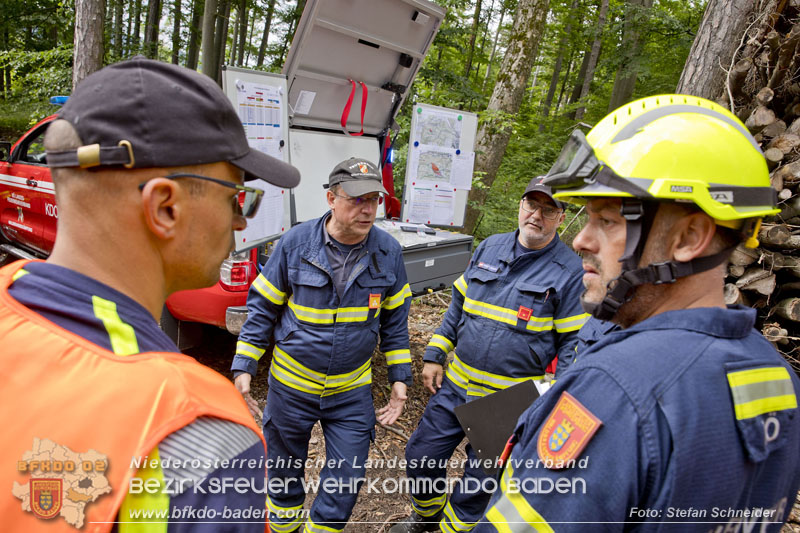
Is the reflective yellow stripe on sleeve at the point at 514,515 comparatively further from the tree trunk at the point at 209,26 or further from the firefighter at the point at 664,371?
the tree trunk at the point at 209,26

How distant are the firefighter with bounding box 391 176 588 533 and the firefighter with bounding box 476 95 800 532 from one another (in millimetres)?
1317

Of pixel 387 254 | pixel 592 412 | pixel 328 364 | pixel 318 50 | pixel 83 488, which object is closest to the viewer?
pixel 83 488

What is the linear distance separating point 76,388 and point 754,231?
5.36ft

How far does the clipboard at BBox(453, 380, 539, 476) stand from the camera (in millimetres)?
2299

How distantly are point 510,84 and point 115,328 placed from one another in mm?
6812

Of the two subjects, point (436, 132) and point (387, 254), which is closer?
point (387, 254)

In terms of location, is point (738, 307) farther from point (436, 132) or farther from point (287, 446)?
point (436, 132)

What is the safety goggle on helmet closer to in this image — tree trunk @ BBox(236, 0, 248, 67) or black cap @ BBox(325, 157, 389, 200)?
black cap @ BBox(325, 157, 389, 200)

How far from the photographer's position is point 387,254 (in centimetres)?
285

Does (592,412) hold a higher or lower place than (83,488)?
higher

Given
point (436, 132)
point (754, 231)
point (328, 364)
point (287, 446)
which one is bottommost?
point (287, 446)

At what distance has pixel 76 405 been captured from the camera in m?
0.72

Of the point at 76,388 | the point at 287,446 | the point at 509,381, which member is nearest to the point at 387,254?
the point at 509,381

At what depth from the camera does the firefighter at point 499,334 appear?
2631 millimetres
